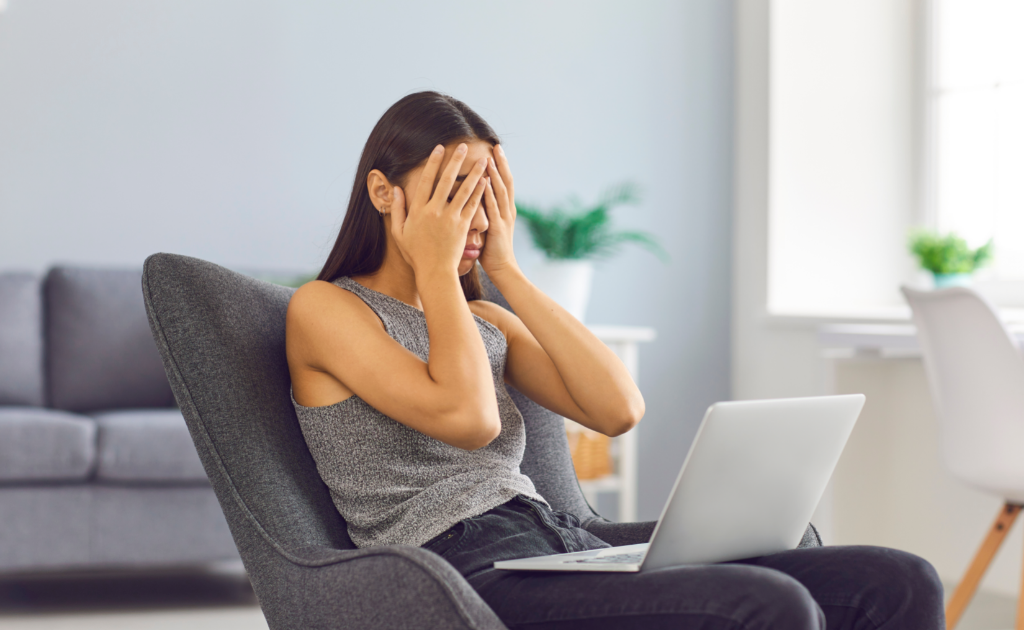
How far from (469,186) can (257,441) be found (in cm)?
40

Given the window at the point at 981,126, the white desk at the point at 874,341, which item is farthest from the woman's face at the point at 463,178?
the window at the point at 981,126

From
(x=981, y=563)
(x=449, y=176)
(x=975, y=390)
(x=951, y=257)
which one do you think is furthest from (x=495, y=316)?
(x=951, y=257)

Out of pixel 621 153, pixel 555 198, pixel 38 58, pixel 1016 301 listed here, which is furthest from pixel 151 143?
pixel 1016 301

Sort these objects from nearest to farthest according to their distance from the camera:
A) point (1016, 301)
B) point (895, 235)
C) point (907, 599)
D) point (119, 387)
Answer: point (907, 599) → point (119, 387) → point (1016, 301) → point (895, 235)

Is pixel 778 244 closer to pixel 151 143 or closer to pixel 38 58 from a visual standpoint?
pixel 151 143

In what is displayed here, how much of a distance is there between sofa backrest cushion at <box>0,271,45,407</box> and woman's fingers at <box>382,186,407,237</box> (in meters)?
1.99

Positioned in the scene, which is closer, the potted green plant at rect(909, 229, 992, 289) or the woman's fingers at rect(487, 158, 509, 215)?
the woman's fingers at rect(487, 158, 509, 215)

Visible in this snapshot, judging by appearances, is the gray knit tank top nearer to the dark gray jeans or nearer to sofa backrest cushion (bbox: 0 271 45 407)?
the dark gray jeans

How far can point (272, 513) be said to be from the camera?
112 cm

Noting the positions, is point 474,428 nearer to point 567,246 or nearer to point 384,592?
point 384,592

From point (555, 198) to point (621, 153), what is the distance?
1.02ft

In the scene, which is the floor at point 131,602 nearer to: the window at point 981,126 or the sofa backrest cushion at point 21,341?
the sofa backrest cushion at point 21,341

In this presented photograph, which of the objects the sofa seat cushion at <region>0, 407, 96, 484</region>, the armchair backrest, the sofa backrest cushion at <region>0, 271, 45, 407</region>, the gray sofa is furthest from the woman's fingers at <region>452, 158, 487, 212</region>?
the sofa backrest cushion at <region>0, 271, 45, 407</region>

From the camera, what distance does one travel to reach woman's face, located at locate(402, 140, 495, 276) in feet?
4.10
